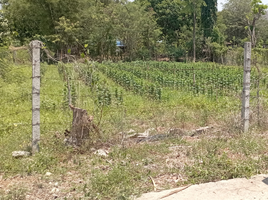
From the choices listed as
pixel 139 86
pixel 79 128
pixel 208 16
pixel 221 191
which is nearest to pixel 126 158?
pixel 79 128

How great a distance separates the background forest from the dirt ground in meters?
25.9

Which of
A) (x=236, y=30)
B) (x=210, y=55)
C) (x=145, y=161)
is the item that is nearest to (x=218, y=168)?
(x=145, y=161)

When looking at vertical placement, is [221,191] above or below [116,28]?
below

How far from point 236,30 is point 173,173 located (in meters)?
43.8

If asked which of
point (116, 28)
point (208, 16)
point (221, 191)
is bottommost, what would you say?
point (221, 191)

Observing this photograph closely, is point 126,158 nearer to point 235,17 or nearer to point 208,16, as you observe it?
point 208,16

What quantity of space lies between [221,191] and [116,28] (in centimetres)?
3064

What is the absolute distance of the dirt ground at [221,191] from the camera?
3717mm

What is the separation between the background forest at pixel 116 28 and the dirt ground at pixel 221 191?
25.9 meters

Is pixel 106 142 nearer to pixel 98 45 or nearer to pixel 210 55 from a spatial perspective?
pixel 98 45

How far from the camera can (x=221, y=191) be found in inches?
152

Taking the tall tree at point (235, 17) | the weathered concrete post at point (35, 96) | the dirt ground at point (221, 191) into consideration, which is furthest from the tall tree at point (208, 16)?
the dirt ground at point (221, 191)

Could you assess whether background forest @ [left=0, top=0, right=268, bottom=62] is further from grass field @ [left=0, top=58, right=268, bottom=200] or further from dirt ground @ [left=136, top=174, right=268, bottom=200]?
dirt ground @ [left=136, top=174, right=268, bottom=200]

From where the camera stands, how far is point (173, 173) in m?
4.43
